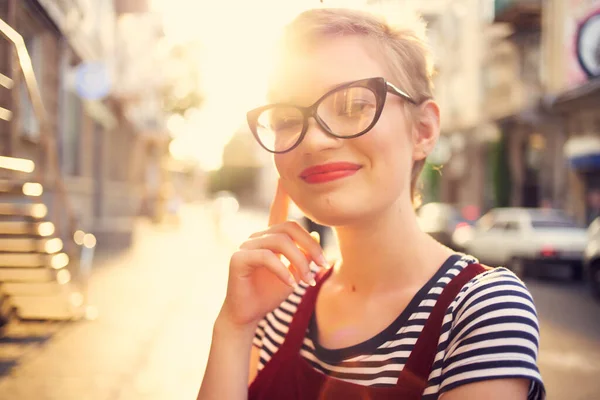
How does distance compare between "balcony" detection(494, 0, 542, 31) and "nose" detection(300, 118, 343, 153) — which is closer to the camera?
"nose" detection(300, 118, 343, 153)

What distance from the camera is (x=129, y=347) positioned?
19.0ft

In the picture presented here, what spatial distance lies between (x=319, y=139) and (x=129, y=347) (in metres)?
4.91

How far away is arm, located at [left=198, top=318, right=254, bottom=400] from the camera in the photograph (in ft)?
5.00

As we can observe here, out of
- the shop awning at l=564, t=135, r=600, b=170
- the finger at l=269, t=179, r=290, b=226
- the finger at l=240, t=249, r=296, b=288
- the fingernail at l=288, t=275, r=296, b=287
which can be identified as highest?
the finger at l=269, t=179, r=290, b=226

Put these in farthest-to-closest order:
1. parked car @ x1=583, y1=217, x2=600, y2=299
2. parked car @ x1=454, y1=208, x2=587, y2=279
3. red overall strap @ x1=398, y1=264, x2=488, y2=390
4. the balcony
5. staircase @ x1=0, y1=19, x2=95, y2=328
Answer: the balcony → parked car @ x1=454, y1=208, x2=587, y2=279 → parked car @ x1=583, y1=217, x2=600, y2=299 → staircase @ x1=0, y1=19, x2=95, y2=328 → red overall strap @ x1=398, y1=264, x2=488, y2=390

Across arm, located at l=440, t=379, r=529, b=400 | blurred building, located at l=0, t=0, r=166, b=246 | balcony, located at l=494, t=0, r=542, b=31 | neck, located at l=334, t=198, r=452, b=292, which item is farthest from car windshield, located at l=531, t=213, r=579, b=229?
balcony, located at l=494, t=0, r=542, b=31

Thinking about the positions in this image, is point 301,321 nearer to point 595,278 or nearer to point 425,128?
point 425,128

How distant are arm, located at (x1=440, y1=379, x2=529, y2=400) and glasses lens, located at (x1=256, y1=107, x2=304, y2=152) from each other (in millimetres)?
760

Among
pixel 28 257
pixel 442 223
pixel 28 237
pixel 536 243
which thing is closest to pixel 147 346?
pixel 28 257

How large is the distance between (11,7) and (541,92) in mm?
20848

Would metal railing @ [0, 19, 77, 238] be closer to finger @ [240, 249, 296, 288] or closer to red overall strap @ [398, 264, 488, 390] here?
finger @ [240, 249, 296, 288]

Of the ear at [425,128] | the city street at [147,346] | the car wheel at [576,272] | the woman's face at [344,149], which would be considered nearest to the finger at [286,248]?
the woman's face at [344,149]

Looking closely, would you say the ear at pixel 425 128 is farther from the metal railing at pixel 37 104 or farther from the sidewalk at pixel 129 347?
the metal railing at pixel 37 104

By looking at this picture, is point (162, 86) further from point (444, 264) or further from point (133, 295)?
point (444, 264)
